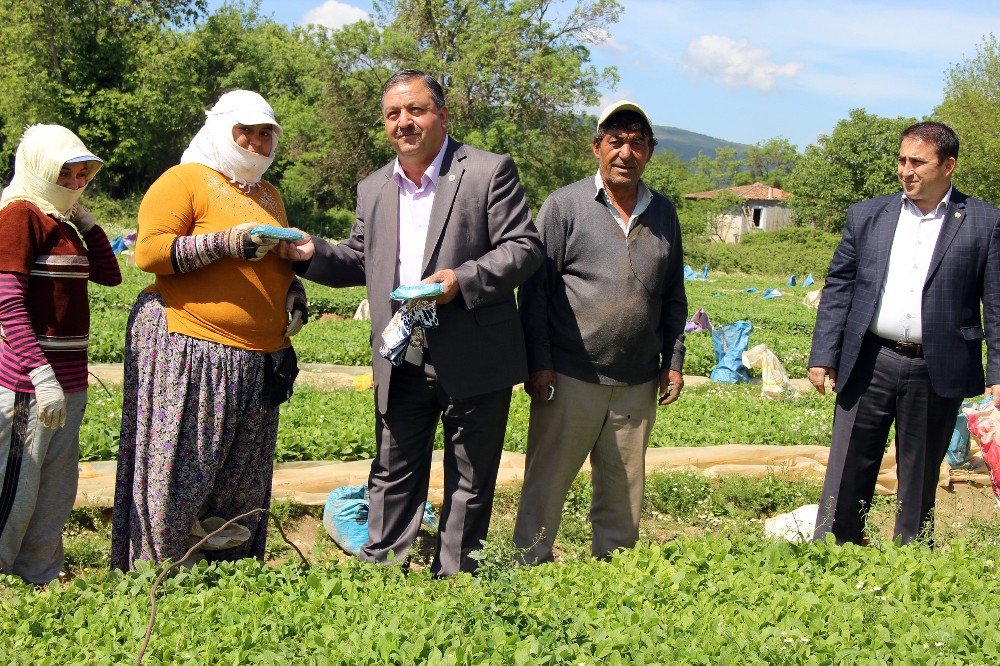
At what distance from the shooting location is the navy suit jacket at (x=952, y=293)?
165 inches

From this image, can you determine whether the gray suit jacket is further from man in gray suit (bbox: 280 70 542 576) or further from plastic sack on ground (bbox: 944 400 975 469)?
plastic sack on ground (bbox: 944 400 975 469)

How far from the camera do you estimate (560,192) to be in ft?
13.6

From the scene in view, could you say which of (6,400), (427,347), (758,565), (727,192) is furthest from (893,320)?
(727,192)

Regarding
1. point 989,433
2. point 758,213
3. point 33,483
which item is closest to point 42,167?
point 33,483

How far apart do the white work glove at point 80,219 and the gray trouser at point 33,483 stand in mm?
706

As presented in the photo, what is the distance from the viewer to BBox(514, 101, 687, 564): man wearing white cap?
4027 mm

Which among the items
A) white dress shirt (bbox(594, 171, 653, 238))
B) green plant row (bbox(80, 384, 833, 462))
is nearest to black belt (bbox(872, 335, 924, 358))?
white dress shirt (bbox(594, 171, 653, 238))

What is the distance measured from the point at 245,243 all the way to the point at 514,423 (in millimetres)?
4317

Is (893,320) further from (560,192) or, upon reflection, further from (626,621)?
(626,621)

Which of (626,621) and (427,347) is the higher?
(427,347)

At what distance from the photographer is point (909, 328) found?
424 centimetres

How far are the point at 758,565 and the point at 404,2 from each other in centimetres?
3390

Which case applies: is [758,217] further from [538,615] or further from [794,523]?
[538,615]

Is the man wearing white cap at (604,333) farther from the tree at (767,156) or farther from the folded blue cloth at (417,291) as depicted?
the tree at (767,156)
